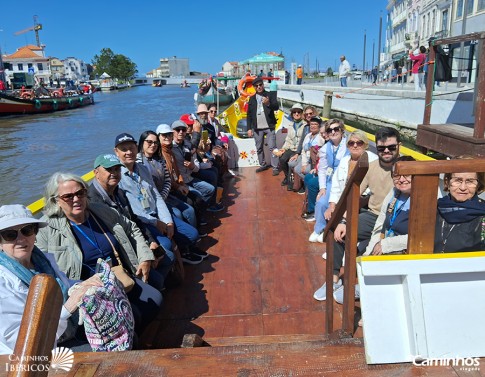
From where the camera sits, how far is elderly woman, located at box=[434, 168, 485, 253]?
1663mm

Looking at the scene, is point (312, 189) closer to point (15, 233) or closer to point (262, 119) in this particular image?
point (262, 119)

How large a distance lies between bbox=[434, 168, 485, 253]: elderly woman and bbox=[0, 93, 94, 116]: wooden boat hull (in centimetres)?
3321

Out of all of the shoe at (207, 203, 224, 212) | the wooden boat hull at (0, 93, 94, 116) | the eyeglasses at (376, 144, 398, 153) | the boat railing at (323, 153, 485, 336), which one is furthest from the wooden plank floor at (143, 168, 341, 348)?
the wooden boat hull at (0, 93, 94, 116)

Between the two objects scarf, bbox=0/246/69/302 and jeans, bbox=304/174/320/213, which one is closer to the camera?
scarf, bbox=0/246/69/302

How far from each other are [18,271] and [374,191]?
93.2 inches

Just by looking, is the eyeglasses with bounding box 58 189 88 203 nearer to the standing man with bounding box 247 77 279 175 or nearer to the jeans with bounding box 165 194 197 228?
the jeans with bounding box 165 194 197 228

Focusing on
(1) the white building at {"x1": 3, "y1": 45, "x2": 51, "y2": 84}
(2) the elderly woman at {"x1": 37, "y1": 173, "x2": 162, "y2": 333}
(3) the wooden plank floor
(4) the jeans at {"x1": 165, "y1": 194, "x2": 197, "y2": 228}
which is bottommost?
(3) the wooden plank floor

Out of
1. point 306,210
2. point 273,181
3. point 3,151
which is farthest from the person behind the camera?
point 3,151

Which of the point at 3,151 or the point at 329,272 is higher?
the point at 329,272

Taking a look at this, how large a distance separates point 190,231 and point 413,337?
2.45 meters

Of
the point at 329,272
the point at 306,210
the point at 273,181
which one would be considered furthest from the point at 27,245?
the point at 273,181

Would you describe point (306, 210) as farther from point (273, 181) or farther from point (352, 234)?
point (352, 234)

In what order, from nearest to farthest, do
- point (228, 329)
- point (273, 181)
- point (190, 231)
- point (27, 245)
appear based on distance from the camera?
point (27, 245), point (228, 329), point (190, 231), point (273, 181)

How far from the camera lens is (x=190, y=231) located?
3.53m
